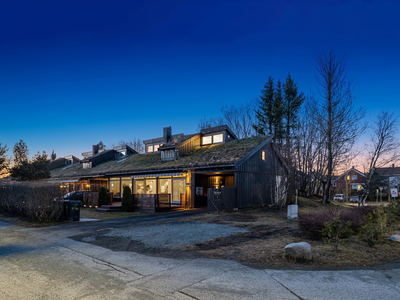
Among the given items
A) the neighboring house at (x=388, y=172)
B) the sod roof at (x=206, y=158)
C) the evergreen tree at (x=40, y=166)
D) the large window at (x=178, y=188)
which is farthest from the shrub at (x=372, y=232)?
the evergreen tree at (x=40, y=166)

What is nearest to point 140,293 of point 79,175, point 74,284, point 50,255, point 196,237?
point 74,284

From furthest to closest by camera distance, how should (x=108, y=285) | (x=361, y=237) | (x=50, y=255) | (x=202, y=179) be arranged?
(x=202, y=179) < (x=361, y=237) < (x=50, y=255) < (x=108, y=285)

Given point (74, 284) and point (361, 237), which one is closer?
point (74, 284)

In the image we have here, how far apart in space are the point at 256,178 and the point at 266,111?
18.2m

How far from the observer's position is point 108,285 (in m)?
4.76

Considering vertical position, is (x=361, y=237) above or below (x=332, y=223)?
below

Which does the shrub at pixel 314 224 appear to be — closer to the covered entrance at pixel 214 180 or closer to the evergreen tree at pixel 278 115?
the covered entrance at pixel 214 180

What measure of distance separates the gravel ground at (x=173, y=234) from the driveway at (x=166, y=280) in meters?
1.44

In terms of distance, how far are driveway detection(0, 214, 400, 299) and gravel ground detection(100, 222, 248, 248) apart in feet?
4.72

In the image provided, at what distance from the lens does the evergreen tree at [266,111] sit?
36.8 m

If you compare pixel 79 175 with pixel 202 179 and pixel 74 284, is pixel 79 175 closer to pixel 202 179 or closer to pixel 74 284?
pixel 202 179

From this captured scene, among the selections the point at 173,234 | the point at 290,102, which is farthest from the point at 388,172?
the point at 173,234

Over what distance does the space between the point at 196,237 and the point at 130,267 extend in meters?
3.46

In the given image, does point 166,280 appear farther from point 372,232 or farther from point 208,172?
point 208,172
